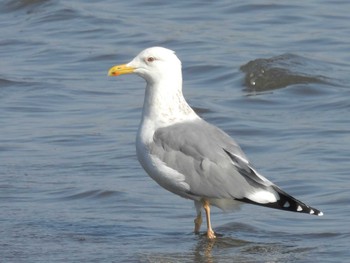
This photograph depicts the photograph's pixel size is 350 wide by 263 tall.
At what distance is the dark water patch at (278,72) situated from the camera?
41.0 ft

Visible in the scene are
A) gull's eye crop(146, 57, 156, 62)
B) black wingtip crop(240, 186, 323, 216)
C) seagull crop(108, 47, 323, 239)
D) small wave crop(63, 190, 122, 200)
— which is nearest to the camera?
black wingtip crop(240, 186, 323, 216)

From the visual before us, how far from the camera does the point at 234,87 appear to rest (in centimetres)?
1251

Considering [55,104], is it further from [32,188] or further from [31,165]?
[32,188]

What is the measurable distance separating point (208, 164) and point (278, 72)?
5.46 metres

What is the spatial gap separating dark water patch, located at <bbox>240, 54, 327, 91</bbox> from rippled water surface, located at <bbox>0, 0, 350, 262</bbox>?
0.02 metres

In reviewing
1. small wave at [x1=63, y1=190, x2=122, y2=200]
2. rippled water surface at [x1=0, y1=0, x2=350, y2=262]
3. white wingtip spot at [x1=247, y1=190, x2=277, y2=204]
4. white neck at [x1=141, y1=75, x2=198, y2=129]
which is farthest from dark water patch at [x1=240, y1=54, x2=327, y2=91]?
white wingtip spot at [x1=247, y1=190, x2=277, y2=204]

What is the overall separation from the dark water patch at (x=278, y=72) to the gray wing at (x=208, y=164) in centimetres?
496

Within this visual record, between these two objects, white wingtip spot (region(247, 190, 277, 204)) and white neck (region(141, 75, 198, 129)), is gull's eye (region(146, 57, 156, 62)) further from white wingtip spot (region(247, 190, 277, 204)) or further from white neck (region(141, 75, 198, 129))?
white wingtip spot (region(247, 190, 277, 204))

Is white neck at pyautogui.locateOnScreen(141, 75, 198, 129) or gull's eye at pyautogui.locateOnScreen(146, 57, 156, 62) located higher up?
gull's eye at pyautogui.locateOnScreen(146, 57, 156, 62)

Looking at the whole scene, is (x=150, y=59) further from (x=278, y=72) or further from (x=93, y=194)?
(x=278, y=72)

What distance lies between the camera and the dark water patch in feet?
41.0

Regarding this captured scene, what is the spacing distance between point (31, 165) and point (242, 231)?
2298mm

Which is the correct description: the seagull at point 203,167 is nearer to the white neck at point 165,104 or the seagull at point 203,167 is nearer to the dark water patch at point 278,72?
the white neck at point 165,104

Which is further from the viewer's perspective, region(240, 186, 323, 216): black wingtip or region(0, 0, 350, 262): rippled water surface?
region(0, 0, 350, 262): rippled water surface
